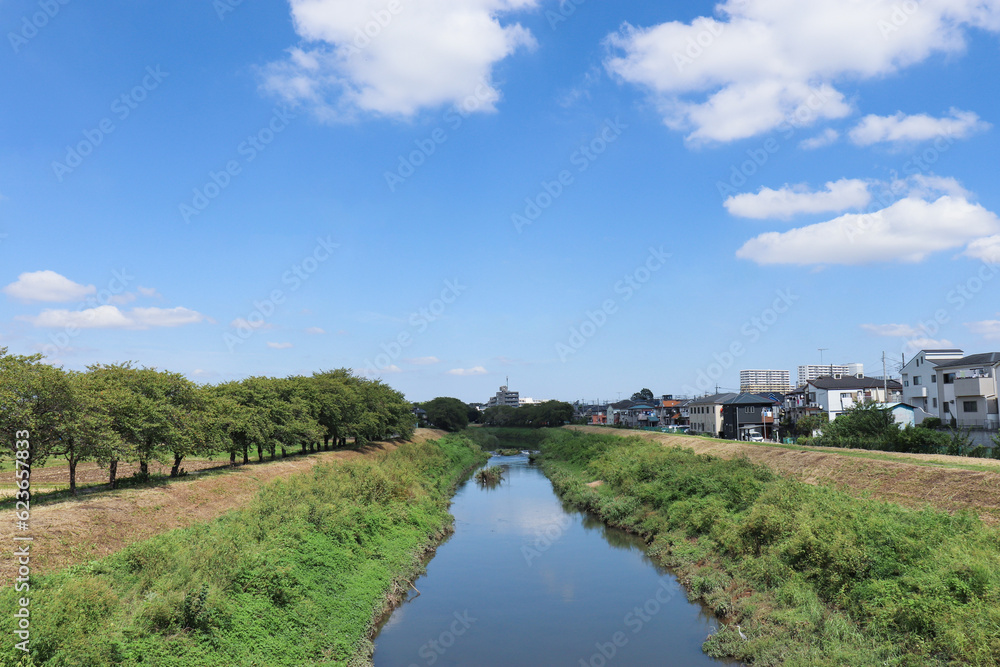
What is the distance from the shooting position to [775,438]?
8138 cm

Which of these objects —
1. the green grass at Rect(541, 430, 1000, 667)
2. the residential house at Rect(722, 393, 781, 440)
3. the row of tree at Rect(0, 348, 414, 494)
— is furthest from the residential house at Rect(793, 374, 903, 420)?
the row of tree at Rect(0, 348, 414, 494)

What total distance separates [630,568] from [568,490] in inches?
909

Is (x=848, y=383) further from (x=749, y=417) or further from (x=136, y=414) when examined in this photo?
(x=136, y=414)

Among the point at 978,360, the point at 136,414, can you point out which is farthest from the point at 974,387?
the point at 136,414

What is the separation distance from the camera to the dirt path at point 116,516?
679 inches

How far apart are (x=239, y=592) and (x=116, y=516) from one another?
25.7 ft

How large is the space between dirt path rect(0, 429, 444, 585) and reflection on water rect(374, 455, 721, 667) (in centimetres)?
970

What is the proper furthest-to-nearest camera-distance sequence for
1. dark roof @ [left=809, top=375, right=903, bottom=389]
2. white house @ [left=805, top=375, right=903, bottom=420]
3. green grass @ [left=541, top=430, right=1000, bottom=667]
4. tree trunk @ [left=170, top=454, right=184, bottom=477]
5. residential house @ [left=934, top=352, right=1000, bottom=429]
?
dark roof @ [left=809, top=375, right=903, bottom=389] → white house @ [left=805, top=375, right=903, bottom=420] → residential house @ [left=934, top=352, right=1000, bottom=429] → tree trunk @ [left=170, top=454, right=184, bottom=477] → green grass @ [left=541, top=430, right=1000, bottom=667]

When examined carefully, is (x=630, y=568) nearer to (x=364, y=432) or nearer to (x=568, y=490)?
(x=568, y=490)

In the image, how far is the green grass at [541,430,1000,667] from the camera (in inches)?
576

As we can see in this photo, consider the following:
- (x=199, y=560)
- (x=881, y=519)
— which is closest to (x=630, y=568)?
(x=881, y=519)

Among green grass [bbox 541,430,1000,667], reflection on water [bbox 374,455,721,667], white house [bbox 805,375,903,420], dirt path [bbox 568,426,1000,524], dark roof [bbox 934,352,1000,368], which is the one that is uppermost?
dark roof [bbox 934,352,1000,368]

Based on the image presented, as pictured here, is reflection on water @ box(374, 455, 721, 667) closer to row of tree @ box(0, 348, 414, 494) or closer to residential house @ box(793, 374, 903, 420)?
row of tree @ box(0, 348, 414, 494)

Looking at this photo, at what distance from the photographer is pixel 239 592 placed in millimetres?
17125
